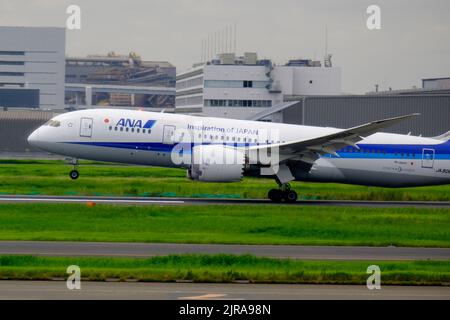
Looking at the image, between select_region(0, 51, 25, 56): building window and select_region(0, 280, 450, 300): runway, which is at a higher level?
select_region(0, 51, 25, 56): building window

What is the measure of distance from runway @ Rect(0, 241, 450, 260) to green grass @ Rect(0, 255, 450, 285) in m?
1.34

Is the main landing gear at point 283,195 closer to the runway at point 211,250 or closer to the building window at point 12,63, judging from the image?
the runway at point 211,250

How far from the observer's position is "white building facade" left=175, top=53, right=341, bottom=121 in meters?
135

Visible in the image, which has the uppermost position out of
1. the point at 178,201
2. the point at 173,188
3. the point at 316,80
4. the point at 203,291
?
the point at 316,80

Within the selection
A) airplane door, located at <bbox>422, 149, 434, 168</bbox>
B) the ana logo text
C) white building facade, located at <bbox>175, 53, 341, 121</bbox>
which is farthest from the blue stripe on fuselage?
white building facade, located at <bbox>175, 53, 341, 121</bbox>

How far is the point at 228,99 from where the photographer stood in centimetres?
13588

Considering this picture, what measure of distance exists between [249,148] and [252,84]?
297 ft

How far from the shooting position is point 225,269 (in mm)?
24891

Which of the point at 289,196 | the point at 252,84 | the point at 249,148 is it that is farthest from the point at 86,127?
the point at 252,84

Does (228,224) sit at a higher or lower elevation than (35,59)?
lower

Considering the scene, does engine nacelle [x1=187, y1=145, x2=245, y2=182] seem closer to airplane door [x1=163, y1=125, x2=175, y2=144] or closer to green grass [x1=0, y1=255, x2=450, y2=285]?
airplane door [x1=163, y1=125, x2=175, y2=144]

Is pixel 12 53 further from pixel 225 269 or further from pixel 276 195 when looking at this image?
pixel 225 269
